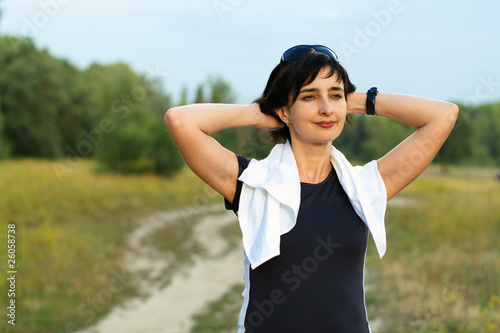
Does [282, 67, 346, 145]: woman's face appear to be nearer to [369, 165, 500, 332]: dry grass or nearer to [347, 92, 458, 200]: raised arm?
[347, 92, 458, 200]: raised arm

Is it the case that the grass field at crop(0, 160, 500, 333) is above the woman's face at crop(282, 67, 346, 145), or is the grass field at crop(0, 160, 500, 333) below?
below

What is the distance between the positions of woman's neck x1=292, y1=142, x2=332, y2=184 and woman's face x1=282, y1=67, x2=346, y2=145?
77 mm

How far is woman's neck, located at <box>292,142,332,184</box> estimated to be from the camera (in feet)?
6.97

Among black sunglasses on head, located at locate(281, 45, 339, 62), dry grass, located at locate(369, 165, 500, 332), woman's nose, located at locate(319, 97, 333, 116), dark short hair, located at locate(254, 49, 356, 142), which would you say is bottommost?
dry grass, located at locate(369, 165, 500, 332)

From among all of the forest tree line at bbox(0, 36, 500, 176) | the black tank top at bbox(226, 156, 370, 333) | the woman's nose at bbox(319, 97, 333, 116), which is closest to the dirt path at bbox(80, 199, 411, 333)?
the black tank top at bbox(226, 156, 370, 333)

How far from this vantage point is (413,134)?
2227mm

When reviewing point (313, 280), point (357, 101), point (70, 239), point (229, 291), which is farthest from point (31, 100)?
point (313, 280)

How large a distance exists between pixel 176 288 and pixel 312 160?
6.87m

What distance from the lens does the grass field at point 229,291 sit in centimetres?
652

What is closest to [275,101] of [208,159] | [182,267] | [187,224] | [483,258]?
[208,159]

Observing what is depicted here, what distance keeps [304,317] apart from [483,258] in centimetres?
732

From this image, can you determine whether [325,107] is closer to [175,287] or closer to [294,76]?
[294,76]

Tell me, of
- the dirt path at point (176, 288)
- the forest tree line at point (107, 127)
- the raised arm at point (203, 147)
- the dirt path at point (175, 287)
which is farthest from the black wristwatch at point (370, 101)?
the forest tree line at point (107, 127)

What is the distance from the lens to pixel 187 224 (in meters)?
14.9
